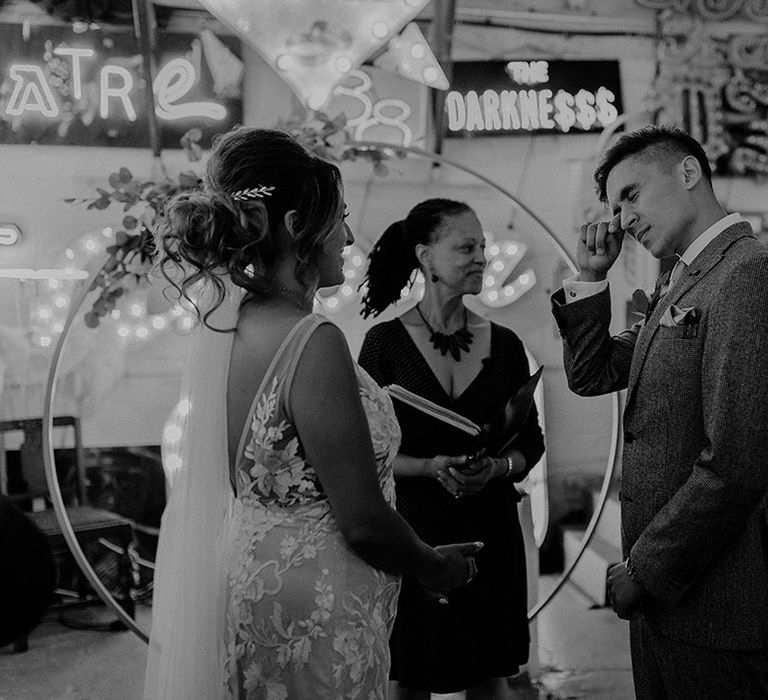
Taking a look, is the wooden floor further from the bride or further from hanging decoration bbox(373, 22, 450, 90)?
hanging decoration bbox(373, 22, 450, 90)

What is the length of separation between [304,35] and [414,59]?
1.44 feet

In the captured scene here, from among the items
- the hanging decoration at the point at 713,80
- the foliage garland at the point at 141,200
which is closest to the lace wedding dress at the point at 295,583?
the foliage garland at the point at 141,200

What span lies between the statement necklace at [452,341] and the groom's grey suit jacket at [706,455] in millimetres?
713

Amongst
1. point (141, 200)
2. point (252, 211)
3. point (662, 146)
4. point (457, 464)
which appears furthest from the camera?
point (141, 200)

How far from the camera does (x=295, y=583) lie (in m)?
1.42

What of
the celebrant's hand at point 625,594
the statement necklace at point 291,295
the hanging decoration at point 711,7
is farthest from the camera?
the hanging decoration at point 711,7

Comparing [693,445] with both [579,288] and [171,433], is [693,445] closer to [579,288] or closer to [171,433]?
[579,288]

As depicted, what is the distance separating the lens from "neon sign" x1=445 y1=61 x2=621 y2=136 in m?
3.35

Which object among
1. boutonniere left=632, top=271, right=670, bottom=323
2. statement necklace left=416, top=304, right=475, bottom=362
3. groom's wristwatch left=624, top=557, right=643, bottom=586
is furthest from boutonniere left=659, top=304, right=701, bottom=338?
statement necklace left=416, top=304, right=475, bottom=362

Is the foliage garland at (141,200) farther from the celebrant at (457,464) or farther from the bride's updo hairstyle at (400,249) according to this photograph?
the celebrant at (457,464)

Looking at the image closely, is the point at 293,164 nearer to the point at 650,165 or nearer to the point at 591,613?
the point at 650,165

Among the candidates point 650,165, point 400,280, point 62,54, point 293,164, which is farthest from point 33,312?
point 650,165

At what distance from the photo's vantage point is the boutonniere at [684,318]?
1.53 meters

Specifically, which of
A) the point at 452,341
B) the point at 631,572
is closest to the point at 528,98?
the point at 452,341
